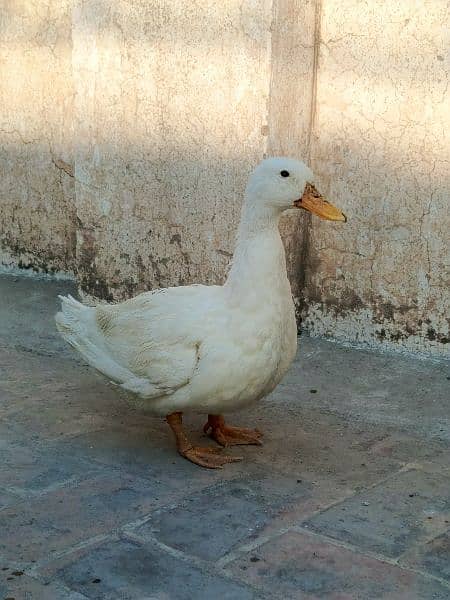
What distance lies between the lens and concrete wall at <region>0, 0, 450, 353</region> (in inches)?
184

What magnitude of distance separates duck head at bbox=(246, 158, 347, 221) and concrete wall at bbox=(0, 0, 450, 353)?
1281mm

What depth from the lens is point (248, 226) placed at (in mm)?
3568

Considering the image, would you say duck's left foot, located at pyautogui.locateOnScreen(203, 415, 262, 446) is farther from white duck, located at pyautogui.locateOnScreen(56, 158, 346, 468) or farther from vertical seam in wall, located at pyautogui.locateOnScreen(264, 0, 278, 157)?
vertical seam in wall, located at pyautogui.locateOnScreen(264, 0, 278, 157)

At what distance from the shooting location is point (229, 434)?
393 cm

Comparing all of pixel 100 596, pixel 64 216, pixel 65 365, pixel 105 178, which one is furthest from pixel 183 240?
pixel 100 596

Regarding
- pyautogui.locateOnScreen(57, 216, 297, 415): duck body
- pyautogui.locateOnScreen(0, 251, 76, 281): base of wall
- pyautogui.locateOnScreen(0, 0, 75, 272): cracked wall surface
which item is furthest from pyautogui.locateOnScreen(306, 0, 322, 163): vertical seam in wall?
pyautogui.locateOnScreen(0, 251, 76, 281): base of wall

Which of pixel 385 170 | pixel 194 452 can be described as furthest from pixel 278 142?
pixel 194 452

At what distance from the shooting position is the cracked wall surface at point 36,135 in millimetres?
6148

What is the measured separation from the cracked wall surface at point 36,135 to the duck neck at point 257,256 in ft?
9.50

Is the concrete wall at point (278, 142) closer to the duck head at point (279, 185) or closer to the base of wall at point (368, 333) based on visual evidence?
the base of wall at point (368, 333)

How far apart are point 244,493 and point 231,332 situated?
59 centimetres

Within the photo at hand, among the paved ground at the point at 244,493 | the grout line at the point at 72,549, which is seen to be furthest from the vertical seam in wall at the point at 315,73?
the grout line at the point at 72,549

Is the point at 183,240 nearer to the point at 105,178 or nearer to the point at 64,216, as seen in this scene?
the point at 105,178

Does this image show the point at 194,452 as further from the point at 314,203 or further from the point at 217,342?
the point at 314,203
